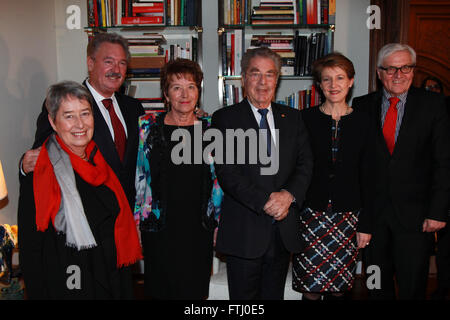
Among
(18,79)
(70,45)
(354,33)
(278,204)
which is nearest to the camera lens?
(278,204)

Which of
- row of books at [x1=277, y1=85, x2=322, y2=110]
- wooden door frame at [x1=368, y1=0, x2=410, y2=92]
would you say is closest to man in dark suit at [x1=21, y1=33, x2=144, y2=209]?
row of books at [x1=277, y1=85, x2=322, y2=110]

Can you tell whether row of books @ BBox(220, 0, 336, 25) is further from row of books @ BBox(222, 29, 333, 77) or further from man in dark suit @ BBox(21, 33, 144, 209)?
man in dark suit @ BBox(21, 33, 144, 209)

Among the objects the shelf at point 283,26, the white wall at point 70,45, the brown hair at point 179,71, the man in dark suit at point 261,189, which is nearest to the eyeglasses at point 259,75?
the man in dark suit at point 261,189

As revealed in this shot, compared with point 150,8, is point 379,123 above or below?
below

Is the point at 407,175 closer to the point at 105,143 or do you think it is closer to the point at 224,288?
the point at 224,288

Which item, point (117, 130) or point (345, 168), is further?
point (117, 130)

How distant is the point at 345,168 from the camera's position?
230 cm

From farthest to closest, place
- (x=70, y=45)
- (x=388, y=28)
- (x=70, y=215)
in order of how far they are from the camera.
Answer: (x=70, y=45), (x=388, y=28), (x=70, y=215)

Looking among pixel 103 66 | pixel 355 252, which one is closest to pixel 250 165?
pixel 355 252

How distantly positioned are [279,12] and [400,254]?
2.40 metres

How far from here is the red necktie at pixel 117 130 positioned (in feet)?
7.96

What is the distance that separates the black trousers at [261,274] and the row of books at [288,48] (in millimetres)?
1955

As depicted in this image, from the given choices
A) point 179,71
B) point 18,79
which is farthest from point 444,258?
point 18,79

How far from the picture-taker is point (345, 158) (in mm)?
2301
